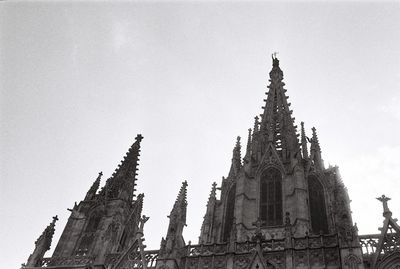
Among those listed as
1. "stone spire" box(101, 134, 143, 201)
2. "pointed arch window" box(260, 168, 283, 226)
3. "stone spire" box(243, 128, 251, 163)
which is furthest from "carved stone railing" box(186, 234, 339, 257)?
"stone spire" box(243, 128, 251, 163)

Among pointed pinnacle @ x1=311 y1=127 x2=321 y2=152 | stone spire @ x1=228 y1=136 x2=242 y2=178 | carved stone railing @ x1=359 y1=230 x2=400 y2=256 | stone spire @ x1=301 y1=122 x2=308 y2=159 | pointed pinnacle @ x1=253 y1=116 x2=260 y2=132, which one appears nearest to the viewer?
carved stone railing @ x1=359 y1=230 x2=400 y2=256

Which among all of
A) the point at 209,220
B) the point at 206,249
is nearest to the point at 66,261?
the point at 206,249

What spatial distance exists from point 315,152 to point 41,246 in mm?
18606

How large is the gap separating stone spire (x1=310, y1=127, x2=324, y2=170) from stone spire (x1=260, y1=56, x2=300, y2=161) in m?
1.28

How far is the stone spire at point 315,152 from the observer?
31.3 metres

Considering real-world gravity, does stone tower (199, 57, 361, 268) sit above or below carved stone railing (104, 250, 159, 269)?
above

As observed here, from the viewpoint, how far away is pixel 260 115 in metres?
37.4

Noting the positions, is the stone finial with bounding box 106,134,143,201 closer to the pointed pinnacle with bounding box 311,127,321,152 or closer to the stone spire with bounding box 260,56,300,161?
the stone spire with bounding box 260,56,300,161

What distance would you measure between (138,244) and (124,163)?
12.1m

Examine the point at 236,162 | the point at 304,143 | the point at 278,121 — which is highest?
the point at 278,121

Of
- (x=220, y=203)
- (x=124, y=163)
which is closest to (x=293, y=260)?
(x=220, y=203)

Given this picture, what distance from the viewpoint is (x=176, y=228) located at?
2303 centimetres

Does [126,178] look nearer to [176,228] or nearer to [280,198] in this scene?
[176,228]

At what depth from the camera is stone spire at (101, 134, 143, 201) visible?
3033cm
